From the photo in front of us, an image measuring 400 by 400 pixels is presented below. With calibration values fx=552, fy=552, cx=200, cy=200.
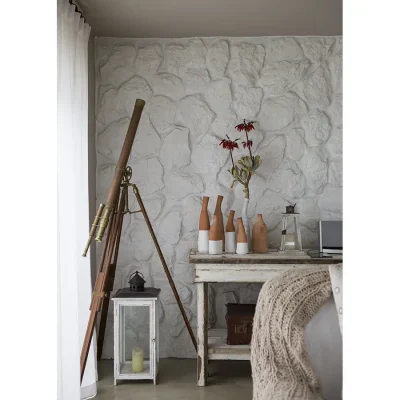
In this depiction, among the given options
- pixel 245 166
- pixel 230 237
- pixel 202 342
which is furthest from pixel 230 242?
pixel 202 342

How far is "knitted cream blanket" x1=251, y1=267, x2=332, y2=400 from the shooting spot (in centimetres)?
174

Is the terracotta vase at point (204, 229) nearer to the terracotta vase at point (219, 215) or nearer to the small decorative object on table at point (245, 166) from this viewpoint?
the terracotta vase at point (219, 215)

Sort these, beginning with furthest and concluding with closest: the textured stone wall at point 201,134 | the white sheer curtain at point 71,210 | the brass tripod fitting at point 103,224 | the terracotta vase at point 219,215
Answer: the textured stone wall at point 201,134
the terracotta vase at point 219,215
the brass tripod fitting at point 103,224
the white sheer curtain at point 71,210

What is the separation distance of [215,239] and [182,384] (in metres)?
0.96

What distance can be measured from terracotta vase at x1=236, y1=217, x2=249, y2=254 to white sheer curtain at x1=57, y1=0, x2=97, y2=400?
1010 mm

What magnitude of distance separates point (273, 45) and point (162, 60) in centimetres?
84

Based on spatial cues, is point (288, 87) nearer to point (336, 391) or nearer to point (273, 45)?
point (273, 45)

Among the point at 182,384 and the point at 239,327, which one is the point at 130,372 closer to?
the point at 182,384

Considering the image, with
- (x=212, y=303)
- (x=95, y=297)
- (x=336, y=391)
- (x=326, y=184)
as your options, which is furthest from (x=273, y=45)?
(x=336, y=391)

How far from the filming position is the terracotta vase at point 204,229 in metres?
3.78

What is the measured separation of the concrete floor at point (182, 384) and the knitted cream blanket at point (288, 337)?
1.63 metres

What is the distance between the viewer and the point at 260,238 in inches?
150

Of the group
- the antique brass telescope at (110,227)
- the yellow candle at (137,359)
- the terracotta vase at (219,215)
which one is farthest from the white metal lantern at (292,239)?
the yellow candle at (137,359)

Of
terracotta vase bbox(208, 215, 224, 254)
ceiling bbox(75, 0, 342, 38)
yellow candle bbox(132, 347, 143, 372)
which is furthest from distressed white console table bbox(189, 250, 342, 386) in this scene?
ceiling bbox(75, 0, 342, 38)
